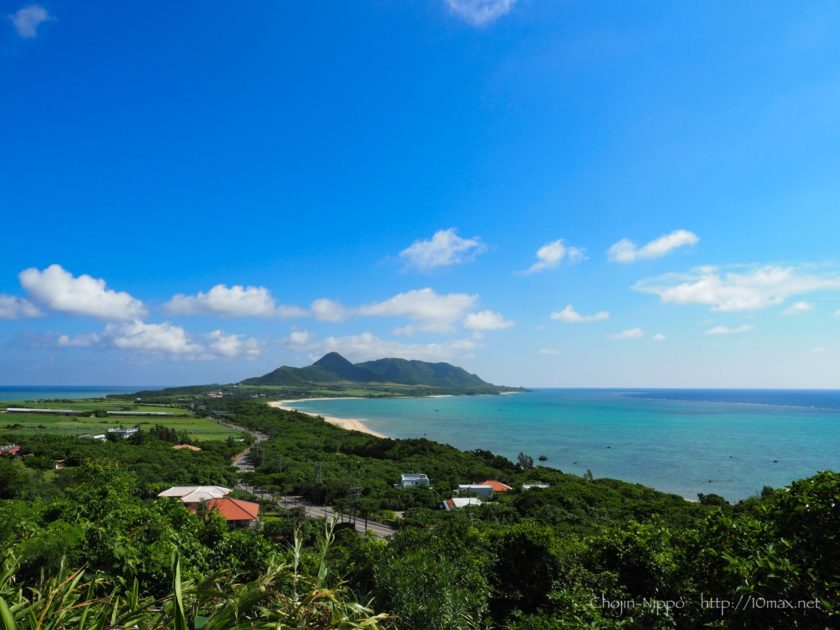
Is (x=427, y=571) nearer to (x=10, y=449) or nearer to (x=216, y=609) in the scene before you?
(x=216, y=609)

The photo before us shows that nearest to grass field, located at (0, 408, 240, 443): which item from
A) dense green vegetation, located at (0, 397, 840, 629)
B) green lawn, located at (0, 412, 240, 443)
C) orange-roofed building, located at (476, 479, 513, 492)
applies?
green lawn, located at (0, 412, 240, 443)

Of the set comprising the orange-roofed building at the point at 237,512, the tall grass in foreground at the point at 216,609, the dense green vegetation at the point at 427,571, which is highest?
the tall grass in foreground at the point at 216,609

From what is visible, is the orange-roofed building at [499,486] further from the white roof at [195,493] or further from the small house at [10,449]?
the small house at [10,449]

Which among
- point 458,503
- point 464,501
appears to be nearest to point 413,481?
point 464,501

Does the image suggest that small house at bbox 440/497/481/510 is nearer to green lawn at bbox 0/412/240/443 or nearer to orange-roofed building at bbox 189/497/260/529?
orange-roofed building at bbox 189/497/260/529

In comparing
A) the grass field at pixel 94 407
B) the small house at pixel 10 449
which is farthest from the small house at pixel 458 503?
the grass field at pixel 94 407

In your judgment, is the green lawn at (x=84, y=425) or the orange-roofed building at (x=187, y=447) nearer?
the orange-roofed building at (x=187, y=447)

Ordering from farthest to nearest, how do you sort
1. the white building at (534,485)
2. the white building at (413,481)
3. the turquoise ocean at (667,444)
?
the turquoise ocean at (667,444), the white building at (413,481), the white building at (534,485)

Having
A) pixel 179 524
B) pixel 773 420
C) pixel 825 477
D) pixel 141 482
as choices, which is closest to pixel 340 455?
pixel 141 482

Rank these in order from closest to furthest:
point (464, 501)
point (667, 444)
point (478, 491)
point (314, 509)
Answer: point (314, 509) → point (464, 501) → point (478, 491) → point (667, 444)

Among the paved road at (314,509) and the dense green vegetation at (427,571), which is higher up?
the dense green vegetation at (427,571)
